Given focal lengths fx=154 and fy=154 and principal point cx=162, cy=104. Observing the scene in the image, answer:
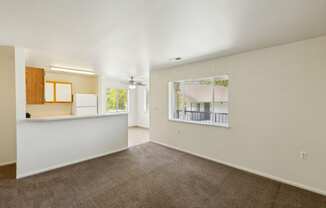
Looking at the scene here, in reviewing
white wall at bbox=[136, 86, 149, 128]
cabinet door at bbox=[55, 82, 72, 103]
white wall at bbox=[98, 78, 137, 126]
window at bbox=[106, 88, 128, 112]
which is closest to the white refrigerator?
cabinet door at bbox=[55, 82, 72, 103]

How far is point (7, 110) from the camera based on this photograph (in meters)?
3.59

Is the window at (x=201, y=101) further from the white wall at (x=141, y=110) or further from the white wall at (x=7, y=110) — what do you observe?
the white wall at (x=7, y=110)

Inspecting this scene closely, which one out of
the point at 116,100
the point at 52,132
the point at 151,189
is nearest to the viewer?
the point at 151,189

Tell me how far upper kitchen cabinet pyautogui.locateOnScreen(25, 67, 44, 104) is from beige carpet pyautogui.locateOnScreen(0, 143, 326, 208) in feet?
5.31

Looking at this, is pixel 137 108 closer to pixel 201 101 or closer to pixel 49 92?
pixel 49 92

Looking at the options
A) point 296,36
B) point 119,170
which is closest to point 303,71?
point 296,36

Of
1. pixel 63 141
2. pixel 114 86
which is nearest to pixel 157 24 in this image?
pixel 63 141

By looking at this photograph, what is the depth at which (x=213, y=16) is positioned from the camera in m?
1.86

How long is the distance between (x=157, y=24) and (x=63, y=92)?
17.8 ft

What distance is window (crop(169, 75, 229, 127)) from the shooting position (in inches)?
153

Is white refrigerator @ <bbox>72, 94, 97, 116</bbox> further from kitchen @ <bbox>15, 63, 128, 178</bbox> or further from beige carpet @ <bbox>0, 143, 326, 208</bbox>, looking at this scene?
beige carpet @ <bbox>0, 143, 326, 208</bbox>

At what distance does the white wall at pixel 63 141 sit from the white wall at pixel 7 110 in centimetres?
→ 115

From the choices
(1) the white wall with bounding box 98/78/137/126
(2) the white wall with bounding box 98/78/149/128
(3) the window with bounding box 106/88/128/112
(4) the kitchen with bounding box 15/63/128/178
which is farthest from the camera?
(2) the white wall with bounding box 98/78/149/128

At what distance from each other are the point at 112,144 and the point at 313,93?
14.7 feet
